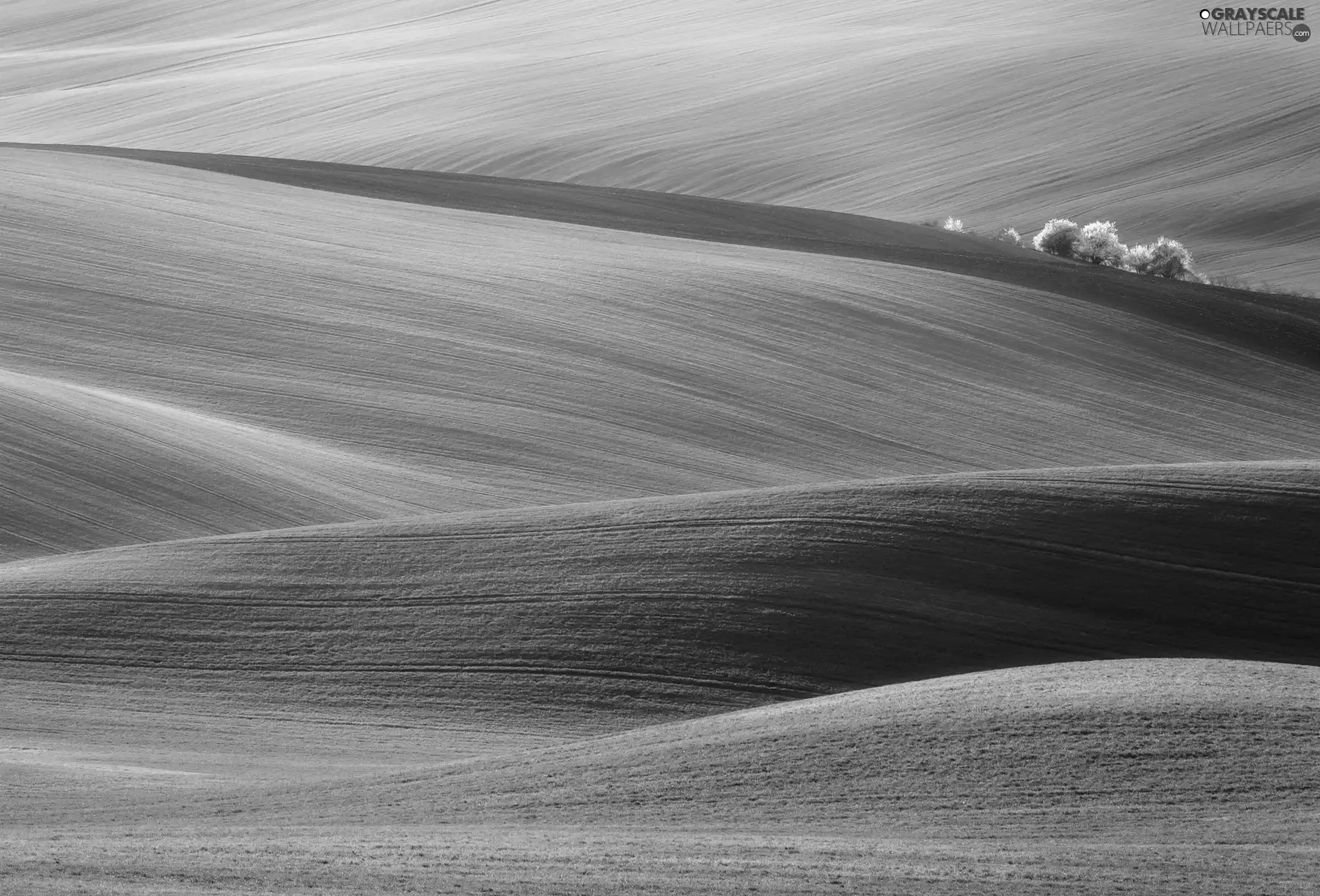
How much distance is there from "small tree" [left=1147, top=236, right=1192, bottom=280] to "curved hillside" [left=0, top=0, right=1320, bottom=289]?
2249mm

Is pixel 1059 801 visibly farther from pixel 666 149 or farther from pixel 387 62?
pixel 387 62

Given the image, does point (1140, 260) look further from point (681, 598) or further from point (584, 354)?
point (681, 598)

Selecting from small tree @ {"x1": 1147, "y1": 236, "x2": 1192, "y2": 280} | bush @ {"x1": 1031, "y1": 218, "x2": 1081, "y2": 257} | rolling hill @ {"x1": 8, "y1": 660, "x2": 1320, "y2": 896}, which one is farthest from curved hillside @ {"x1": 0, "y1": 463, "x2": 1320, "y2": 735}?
bush @ {"x1": 1031, "y1": 218, "x2": 1081, "y2": 257}

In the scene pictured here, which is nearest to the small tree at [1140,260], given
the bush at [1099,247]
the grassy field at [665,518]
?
the bush at [1099,247]

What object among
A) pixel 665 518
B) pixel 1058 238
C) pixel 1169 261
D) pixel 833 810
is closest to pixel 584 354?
pixel 665 518

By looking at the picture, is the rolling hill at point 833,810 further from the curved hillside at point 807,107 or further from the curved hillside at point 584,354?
the curved hillside at point 807,107

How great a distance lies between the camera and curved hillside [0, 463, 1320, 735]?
1206 centimetres

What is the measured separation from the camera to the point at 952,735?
853 centimetres

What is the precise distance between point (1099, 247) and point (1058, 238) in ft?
3.41

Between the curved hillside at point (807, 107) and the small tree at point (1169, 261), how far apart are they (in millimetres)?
2249

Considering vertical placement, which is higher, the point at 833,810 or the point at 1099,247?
the point at 833,810

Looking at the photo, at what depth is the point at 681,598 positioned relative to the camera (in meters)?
13.0

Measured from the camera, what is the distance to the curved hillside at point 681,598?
39.6 feet

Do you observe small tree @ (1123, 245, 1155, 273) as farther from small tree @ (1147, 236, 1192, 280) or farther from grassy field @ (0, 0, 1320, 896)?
grassy field @ (0, 0, 1320, 896)
